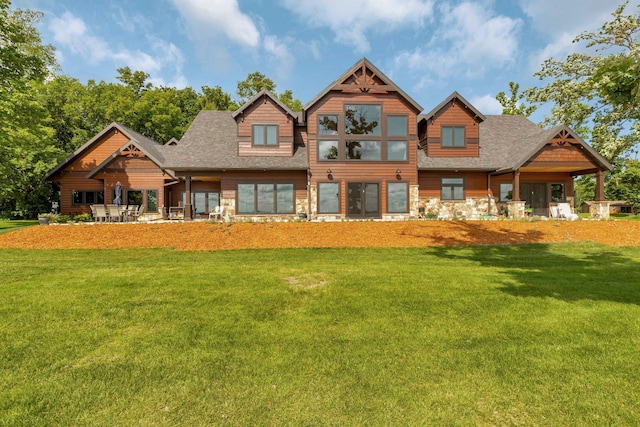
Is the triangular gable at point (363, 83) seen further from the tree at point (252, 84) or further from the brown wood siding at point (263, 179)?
the tree at point (252, 84)

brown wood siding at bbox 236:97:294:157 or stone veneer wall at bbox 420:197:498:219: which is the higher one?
brown wood siding at bbox 236:97:294:157

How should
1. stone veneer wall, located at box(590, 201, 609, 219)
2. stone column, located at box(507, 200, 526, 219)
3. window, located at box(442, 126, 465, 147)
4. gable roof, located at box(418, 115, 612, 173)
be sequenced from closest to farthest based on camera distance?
stone veneer wall, located at box(590, 201, 609, 219) < stone column, located at box(507, 200, 526, 219) < gable roof, located at box(418, 115, 612, 173) < window, located at box(442, 126, 465, 147)

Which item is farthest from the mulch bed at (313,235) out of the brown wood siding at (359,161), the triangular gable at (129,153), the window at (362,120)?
the triangular gable at (129,153)

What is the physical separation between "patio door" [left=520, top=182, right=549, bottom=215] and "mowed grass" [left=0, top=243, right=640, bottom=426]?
54.4 ft

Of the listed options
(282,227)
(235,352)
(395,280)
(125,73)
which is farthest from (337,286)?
(125,73)

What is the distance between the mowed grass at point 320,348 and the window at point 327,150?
12674mm

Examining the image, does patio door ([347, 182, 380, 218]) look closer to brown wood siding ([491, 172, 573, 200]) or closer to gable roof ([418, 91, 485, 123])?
gable roof ([418, 91, 485, 123])

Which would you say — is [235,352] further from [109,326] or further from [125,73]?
[125,73]

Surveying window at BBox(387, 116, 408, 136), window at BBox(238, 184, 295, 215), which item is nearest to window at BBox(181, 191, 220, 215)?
window at BBox(238, 184, 295, 215)

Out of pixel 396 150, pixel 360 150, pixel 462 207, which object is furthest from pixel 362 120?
pixel 462 207

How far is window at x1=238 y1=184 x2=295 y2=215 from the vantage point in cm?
1867

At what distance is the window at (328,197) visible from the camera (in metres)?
18.6

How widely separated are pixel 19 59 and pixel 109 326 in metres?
24.3

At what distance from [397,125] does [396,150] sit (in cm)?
159
